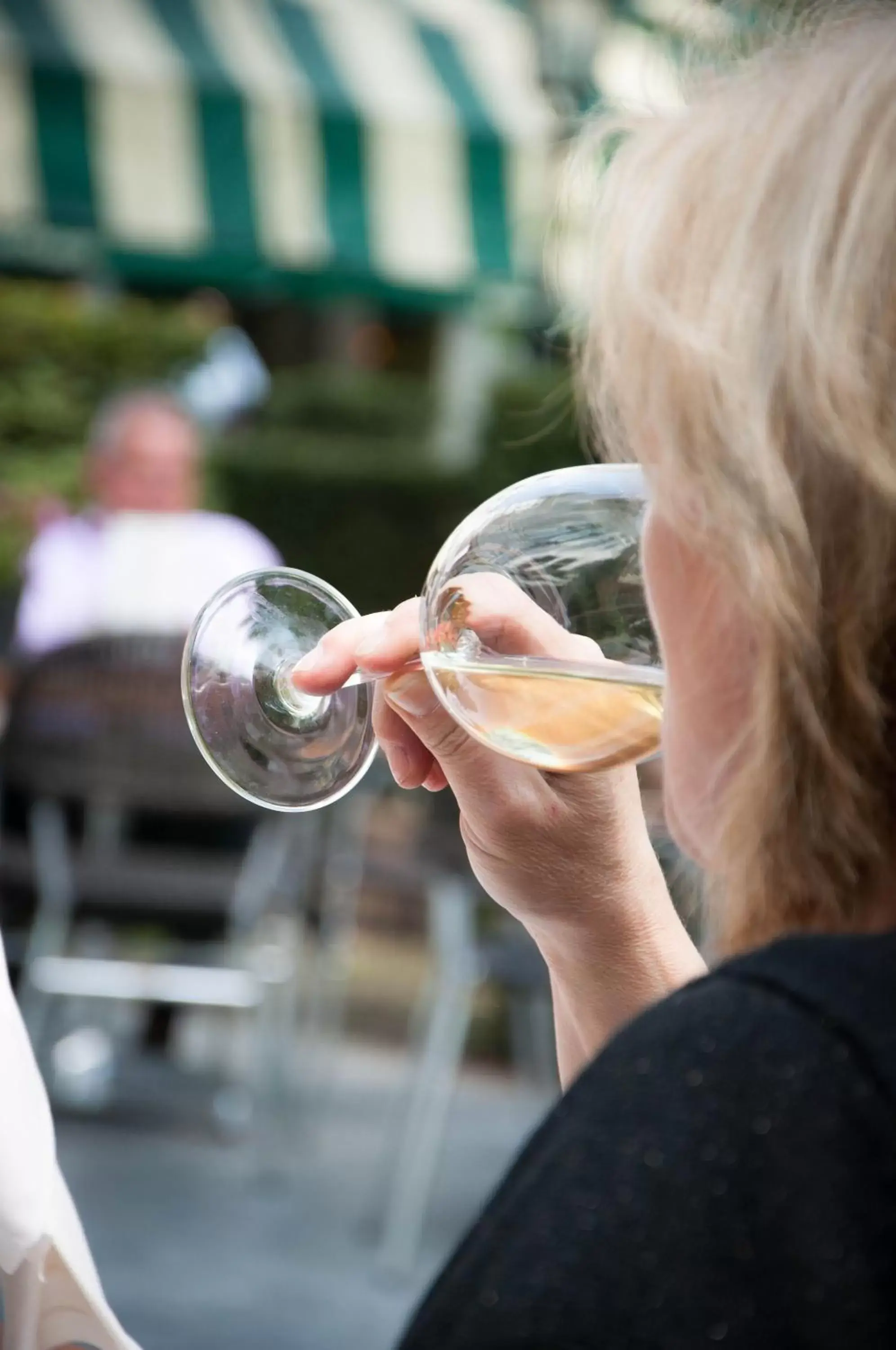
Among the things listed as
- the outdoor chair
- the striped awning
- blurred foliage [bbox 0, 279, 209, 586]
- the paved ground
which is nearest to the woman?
the paved ground

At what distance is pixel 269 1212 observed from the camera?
4.00 meters

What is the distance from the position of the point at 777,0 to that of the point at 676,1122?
81 cm

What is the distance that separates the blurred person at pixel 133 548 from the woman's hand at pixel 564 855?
11.8ft

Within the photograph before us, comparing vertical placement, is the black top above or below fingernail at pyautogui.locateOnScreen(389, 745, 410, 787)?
above

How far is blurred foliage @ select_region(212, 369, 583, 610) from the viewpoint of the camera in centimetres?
713

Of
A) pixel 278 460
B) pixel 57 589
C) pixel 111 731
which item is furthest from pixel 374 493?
pixel 111 731

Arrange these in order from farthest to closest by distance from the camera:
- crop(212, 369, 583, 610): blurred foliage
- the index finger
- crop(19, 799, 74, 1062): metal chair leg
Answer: crop(212, 369, 583, 610): blurred foliage → crop(19, 799, 74, 1062): metal chair leg → the index finger

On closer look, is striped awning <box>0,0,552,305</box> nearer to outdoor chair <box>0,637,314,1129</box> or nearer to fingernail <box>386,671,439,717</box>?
outdoor chair <box>0,637,314,1129</box>

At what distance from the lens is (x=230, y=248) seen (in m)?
6.75

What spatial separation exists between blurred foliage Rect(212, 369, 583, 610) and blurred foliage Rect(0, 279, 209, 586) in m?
0.55

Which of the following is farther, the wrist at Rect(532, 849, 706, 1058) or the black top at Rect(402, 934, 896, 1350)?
the wrist at Rect(532, 849, 706, 1058)

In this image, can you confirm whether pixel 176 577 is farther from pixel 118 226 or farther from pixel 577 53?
pixel 577 53

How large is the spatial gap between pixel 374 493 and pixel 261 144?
1.44 metres

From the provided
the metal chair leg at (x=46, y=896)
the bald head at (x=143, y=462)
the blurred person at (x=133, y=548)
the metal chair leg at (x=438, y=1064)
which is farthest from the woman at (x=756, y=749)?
the bald head at (x=143, y=462)
